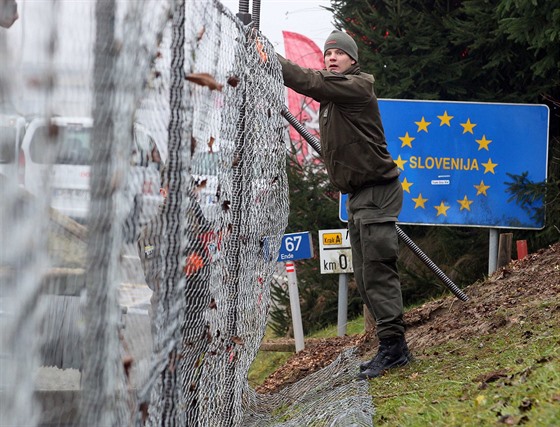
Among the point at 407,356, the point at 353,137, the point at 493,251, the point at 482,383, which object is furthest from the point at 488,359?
the point at 493,251

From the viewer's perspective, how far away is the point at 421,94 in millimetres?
10258

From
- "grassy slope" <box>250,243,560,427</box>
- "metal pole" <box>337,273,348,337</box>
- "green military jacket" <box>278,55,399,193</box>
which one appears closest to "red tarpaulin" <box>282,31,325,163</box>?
"metal pole" <box>337,273,348,337</box>

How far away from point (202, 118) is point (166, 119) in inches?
26.2

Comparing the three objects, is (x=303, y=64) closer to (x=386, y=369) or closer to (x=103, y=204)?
(x=386, y=369)

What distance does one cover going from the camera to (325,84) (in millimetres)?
5691

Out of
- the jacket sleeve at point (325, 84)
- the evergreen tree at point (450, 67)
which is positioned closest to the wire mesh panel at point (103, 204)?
the jacket sleeve at point (325, 84)

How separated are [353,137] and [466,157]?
379 cm

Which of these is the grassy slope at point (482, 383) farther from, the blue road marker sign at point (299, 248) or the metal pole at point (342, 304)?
the metal pole at point (342, 304)

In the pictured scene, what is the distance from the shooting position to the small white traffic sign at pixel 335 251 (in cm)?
952

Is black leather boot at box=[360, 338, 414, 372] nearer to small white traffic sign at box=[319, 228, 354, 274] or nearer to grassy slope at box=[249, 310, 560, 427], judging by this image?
grassy slope at box=[249, 310, 560, 427]

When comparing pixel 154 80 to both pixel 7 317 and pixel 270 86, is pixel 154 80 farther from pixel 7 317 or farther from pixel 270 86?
pixel 270 86

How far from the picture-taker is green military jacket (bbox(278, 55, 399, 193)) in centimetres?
586

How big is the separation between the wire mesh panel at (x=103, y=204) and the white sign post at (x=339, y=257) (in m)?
5.47

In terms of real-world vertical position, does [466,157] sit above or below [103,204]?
above
